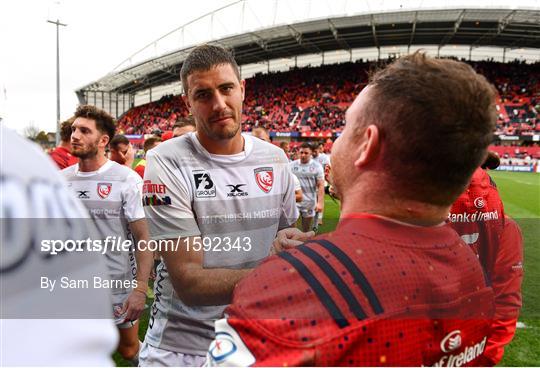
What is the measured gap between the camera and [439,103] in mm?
801

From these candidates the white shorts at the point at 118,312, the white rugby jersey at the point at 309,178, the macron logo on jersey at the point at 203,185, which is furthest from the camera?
the white rugby jersey at the point at 309,178

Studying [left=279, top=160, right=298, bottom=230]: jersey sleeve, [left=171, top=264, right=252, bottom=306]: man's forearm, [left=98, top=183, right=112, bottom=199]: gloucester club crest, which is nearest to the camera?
[left=171, top=264, right=252, bottom=306]: man's forearm

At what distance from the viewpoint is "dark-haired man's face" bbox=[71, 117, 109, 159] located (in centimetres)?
339

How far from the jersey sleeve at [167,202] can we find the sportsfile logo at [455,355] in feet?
3.82

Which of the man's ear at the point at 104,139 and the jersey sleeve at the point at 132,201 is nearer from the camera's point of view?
the jersey sleeve at the point at 132,201

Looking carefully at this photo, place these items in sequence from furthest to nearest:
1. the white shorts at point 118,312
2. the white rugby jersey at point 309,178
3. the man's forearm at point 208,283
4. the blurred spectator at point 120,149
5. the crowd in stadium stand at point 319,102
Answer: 1. the crowd in stadium stand at point 319,102
2. the white rugby jersey at point 309,178
3. the blurred spectator at point 120,149
4. the white shorts at point 118,312
5. the man's forearm at point 208,283

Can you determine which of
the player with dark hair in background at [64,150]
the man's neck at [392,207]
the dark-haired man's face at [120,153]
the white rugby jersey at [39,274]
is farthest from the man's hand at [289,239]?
the dark-haired man's face at [120,153]

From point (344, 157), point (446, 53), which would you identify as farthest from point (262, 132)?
point (446, 53)

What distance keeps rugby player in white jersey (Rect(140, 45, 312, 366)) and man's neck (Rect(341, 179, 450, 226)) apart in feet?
3.37

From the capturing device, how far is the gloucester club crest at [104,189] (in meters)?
3.24

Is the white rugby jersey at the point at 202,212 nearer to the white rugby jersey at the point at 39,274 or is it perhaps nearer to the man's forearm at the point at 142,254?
the man's forearm at the point at 142,254

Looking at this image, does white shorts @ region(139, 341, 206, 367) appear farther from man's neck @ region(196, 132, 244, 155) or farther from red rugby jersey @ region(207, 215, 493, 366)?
red rugby jersey @ region(207, 215, 493, 366)

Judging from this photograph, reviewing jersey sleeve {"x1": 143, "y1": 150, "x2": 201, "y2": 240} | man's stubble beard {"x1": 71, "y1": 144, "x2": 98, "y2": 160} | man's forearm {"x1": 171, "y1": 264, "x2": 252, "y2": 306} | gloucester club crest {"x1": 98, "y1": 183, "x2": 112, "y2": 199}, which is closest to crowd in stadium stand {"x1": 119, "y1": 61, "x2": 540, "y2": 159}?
man's stubble beard {"x1": 71, "y1": 144, "x2": 98, "y2": 160}

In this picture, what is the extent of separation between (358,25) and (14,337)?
104 feet
